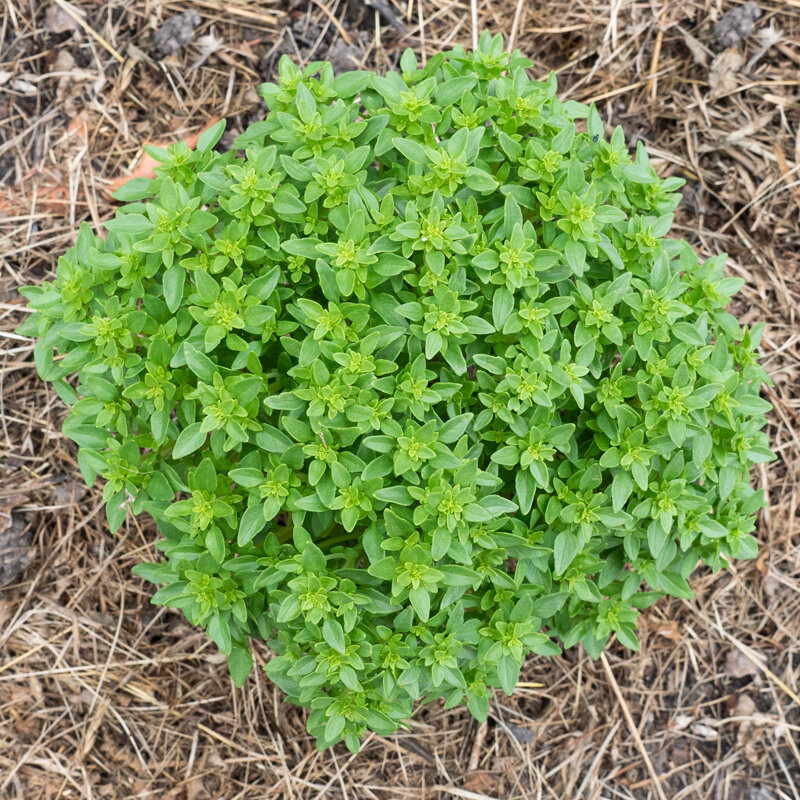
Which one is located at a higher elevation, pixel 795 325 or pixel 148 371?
pixel 148 371

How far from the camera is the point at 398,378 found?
2713 millimetres

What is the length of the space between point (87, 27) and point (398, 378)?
10.9 ft

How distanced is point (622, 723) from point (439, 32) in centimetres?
419

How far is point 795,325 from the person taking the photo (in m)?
4.67

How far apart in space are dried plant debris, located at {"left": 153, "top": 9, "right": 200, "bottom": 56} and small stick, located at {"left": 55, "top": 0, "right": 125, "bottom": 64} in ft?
0.82

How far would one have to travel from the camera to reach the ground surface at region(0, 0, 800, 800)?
4172 mm

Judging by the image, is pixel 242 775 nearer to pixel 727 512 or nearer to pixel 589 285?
pixel 727 512

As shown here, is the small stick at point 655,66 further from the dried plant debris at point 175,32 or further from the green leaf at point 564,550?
the green leaf at point 564,550

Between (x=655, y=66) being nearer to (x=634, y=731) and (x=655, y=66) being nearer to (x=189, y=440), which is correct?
(x=189, y=440)

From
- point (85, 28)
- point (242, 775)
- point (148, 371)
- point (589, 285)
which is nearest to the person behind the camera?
point (148, 371)

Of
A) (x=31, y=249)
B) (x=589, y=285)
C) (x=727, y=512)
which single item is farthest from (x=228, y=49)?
(x=727, y=512)

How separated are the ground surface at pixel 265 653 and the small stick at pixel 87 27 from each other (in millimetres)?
21

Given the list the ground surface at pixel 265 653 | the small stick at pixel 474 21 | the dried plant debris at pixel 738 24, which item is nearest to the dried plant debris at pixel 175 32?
the ground surface at pixel 265 653

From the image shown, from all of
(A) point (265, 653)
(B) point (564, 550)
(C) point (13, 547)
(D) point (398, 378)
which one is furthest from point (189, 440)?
(C) point (13, 547)
